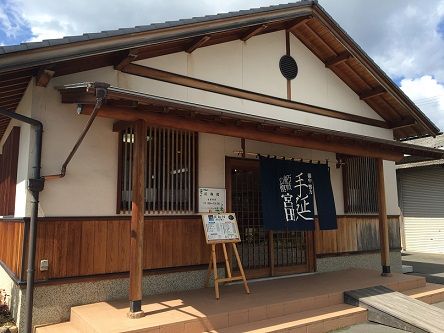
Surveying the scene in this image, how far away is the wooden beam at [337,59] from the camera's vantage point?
899 cm

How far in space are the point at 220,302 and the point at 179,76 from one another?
161 inches

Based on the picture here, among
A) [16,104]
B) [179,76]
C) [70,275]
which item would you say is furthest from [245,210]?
[16,104]

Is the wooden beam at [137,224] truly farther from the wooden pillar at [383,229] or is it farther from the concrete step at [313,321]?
the wooden pillar at [383,229]

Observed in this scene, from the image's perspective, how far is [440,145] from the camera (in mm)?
16500

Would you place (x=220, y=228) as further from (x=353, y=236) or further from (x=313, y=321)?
(x=353, y=236)

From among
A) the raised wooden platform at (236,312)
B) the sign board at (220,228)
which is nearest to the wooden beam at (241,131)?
the sign board at (220,228)

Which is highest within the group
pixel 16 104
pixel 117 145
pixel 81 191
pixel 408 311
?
pixel 16 104

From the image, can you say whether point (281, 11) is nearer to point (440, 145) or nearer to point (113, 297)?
point (113, 297)

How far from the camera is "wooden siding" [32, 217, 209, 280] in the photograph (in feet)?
18.0

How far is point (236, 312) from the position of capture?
17.6ft

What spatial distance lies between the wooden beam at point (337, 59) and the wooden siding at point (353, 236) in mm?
3852

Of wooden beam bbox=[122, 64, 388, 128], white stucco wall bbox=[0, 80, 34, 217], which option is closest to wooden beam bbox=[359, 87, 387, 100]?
wooden beam bbox=[122, 64, 388, 128]

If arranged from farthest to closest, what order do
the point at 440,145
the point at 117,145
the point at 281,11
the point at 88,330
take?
the point at 440,145
the point at 281,11
the point at 117,145
the point at 88,330

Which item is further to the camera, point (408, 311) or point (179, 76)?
point (179, 76)
